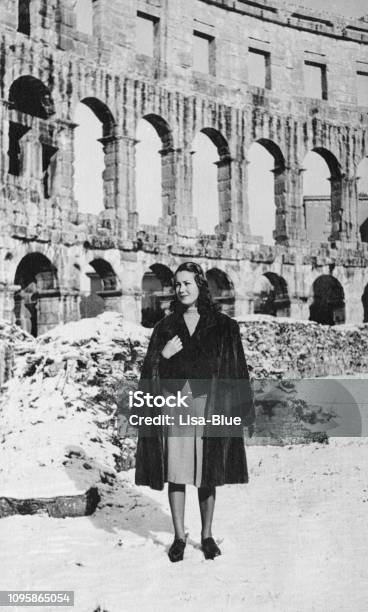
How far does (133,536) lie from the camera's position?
5695 millimetres

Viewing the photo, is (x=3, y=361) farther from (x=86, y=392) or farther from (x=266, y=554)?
(x=266, y=554)

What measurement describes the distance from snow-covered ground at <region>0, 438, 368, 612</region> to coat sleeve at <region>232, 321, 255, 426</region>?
38.4 inches

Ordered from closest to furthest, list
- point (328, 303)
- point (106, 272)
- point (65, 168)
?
point (65, 168) < point (106, 272) < point (328, 303)

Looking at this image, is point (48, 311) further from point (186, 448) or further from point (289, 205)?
point (186, 448)

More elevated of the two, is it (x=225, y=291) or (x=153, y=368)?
(x=225, y=291)

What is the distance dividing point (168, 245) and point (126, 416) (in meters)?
12.3

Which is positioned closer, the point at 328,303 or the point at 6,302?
the point at 6,302

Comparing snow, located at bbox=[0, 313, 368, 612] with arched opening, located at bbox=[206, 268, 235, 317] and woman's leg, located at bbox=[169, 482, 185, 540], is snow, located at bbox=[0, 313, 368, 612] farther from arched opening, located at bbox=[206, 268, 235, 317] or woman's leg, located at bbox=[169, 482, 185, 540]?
arched opening, located at bbox=[206, 268, 235, 317]

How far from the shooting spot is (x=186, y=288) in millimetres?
5051

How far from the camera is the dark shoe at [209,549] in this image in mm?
4949

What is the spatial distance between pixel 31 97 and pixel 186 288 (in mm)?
15883

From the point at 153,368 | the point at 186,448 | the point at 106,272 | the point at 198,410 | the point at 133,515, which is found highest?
the point at 106,272

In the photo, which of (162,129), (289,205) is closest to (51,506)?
(162,129)

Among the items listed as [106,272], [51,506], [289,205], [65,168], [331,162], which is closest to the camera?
[51,506]
